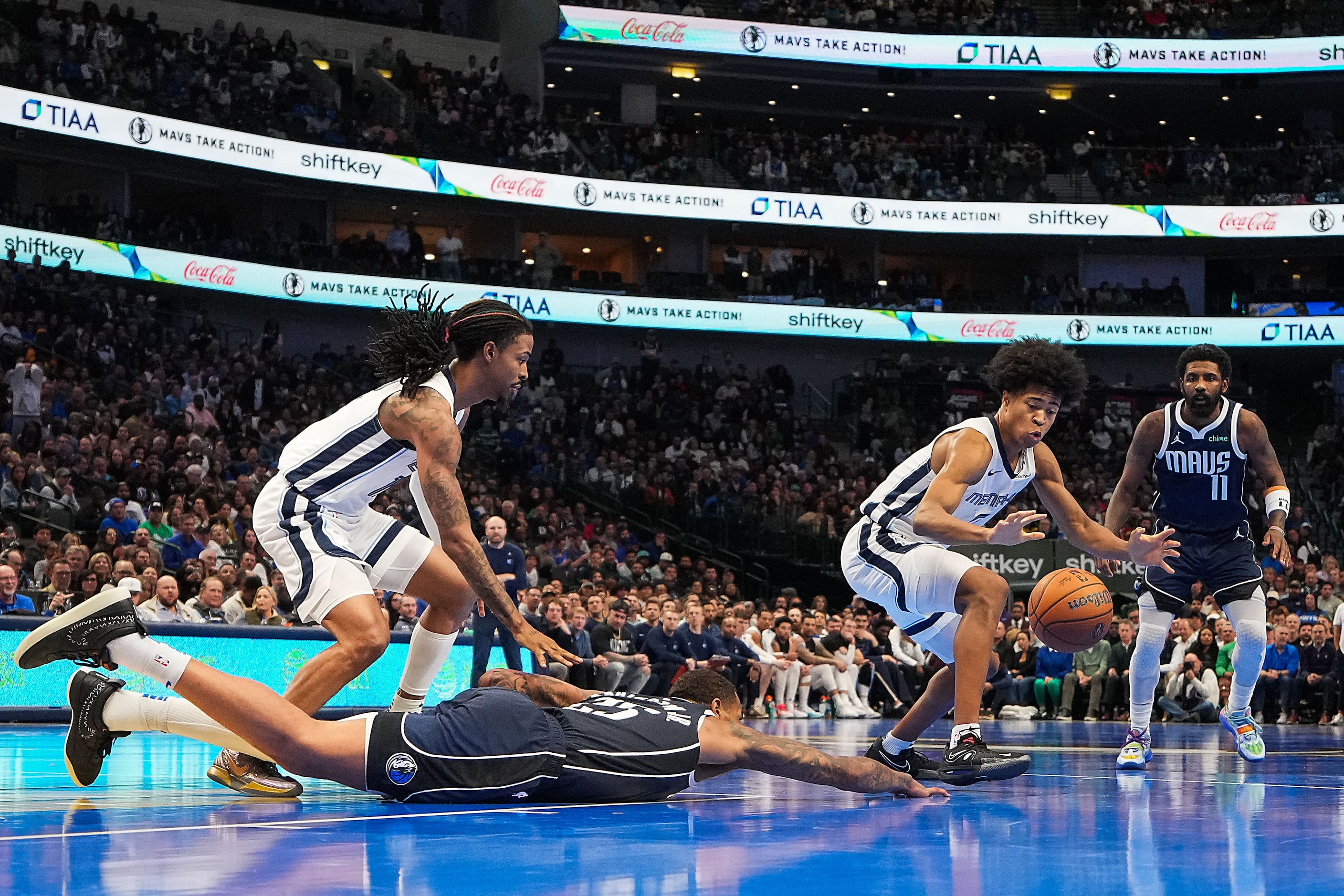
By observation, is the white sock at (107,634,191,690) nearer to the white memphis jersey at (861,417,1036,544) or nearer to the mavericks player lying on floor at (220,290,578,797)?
the mavericks player lying on floor at (220,290,578,797)

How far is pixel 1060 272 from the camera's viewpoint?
37344 millimetres

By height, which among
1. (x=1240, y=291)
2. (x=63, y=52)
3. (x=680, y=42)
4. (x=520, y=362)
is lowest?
(x=520, y=362)

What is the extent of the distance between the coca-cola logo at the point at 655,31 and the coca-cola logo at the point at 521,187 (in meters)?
4.55

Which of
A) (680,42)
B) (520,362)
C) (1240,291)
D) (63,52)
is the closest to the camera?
(520,362)

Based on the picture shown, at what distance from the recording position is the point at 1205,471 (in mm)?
7570

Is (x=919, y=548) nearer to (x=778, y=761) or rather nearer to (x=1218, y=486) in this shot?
(x=778, y=761)

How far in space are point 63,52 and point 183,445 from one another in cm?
1089

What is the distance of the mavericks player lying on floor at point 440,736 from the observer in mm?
4414

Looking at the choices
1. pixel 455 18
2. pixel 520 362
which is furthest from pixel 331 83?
pixel 520 362

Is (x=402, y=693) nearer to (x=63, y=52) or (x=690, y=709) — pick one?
(x=690, y=709)

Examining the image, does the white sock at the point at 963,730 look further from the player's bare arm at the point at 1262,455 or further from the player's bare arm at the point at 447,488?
the player's bare arm at the point at 1262,455

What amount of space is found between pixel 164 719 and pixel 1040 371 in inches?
149

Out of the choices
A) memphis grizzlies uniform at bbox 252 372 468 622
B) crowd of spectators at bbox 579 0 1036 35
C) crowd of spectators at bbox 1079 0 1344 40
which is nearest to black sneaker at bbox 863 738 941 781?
memphis grizzlies uniform at bbox 252 372 468 622

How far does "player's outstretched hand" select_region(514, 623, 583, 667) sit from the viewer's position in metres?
4.59
